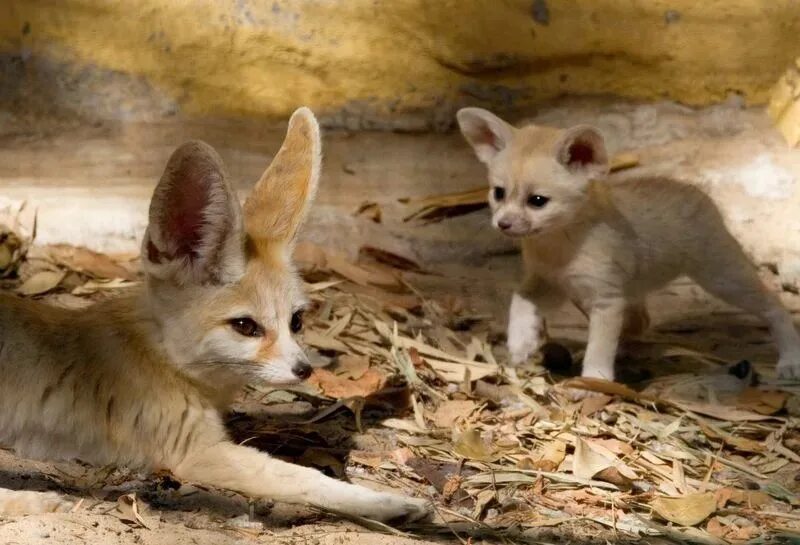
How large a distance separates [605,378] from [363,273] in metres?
1.41

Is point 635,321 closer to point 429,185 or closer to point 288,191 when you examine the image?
point 429,185

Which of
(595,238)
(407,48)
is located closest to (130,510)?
(595,238)

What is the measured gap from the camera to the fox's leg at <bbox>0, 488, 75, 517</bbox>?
2.96 m

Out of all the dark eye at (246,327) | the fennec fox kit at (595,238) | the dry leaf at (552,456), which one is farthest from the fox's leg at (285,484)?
the fennec fox kit at (595,238)

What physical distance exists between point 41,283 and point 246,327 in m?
1.86

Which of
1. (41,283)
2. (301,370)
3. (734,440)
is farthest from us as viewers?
(41,283)

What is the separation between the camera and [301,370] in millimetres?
3266

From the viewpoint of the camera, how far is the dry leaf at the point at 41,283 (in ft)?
15.6

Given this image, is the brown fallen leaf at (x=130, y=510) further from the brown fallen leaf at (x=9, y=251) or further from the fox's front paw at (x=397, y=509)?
the brown fallen leaf at (x=9, y=251)

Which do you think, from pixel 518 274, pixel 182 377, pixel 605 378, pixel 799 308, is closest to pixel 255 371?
pixel 182 377

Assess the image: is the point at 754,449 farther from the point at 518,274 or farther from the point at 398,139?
the point at 398,139

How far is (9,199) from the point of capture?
5.24 metres

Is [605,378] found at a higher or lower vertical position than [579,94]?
A: lower

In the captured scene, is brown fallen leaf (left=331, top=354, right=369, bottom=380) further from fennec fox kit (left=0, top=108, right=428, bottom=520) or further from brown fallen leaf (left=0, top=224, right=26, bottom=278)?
brown fallen leaf (left=0, top=224, right=26, bottom=278)
